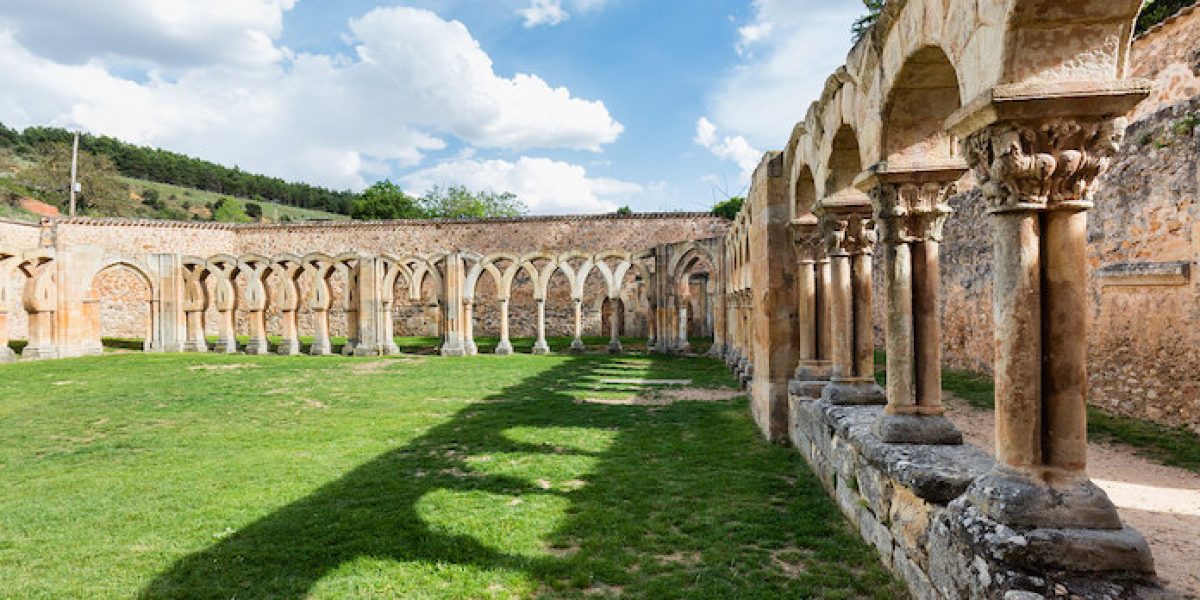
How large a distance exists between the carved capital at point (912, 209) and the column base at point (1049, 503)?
2226 mm

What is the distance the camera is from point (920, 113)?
4.54 metres

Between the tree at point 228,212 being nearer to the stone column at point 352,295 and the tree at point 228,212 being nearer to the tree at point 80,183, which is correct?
the tree at point 80,183

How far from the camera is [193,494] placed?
5.86m

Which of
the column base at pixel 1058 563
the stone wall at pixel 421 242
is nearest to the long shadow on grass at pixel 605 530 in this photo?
the column base at pixel 1058 563

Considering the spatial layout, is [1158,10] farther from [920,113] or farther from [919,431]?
[919,431]

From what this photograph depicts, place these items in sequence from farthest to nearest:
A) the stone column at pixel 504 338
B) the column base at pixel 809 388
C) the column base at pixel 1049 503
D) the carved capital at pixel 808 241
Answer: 1. the stone column at pixel 504 338
2. the carved capital at pixel 808 241
3. the column base at pixel 809 388
4. the column base at pixel 1049 503

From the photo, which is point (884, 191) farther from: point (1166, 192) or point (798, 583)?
point (1166, 192)

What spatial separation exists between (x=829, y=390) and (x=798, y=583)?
272cm

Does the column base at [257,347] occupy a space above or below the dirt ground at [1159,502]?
above

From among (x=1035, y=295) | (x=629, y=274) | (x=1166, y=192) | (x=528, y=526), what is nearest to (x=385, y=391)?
(x=528, y=526)

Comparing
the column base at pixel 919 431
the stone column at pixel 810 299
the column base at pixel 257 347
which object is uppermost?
the stone column at pixel 810 299

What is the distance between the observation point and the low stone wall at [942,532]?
97.5 inches

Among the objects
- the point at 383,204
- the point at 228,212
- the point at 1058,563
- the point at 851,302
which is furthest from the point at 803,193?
the point at 228,212

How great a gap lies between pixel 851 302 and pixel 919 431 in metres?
2.19
